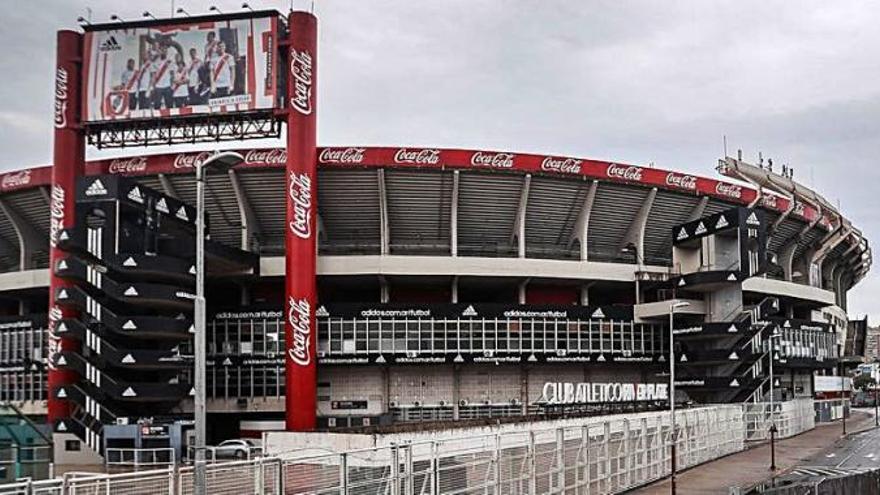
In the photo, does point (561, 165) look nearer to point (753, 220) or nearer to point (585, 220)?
point (585, 220)

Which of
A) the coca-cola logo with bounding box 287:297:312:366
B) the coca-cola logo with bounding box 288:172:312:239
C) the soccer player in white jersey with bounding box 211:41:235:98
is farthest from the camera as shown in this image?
the soccer player in white jersey with bounding box 211:41:235:98

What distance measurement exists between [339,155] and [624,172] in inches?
841

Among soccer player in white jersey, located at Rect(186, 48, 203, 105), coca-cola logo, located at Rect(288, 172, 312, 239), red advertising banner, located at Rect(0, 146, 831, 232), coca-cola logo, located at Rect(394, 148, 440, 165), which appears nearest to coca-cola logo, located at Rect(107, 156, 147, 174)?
red advertising banner, located at Rect(0, 146, 831, 232)

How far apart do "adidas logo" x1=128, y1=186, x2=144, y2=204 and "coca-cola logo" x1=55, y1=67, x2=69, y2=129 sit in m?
11.2

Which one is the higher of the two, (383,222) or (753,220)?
(753,220)

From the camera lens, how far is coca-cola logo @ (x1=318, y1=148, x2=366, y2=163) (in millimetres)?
72000

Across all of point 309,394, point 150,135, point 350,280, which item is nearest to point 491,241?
point 350,280

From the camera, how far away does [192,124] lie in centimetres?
7119

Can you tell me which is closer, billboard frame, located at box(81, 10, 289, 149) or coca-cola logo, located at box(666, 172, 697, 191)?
billboard frame, located at box(81, 10, 289, 149)

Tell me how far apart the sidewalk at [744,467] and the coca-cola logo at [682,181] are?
20.0 metres

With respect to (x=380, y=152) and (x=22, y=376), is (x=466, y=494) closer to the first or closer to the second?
(x=380, y=152)

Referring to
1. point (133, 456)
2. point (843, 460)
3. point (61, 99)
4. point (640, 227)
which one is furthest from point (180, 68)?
point (843, 460)

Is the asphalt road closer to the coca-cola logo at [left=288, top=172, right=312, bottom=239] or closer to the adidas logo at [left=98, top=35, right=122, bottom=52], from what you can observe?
the coca-cola logo at [left=288, top=172, right=312, bottom=239]

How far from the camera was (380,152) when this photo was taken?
73.1 metres
